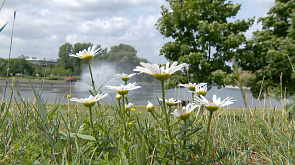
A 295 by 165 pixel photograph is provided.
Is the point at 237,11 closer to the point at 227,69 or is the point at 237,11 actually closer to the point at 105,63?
the point at 227,69

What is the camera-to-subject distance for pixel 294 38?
36.4ft

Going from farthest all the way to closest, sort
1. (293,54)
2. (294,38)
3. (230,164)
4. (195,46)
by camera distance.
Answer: (195,46), (294,38), (293,54), (230,164)

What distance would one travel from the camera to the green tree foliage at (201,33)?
11.2 meters

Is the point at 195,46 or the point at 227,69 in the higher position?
the point at 195,46

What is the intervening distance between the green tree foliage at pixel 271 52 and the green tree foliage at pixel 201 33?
35.7 inches

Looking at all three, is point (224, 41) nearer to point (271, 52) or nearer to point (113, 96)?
point (271, 52)

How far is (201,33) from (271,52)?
3.49m

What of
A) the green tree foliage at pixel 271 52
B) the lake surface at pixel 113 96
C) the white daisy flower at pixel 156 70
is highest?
the green tree foliage at pixel 271 52

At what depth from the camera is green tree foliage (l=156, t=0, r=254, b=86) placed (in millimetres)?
11156

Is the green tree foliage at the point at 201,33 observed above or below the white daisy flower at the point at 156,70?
above

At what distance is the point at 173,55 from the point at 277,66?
5.57 meters

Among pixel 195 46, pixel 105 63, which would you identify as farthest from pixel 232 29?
pixel 105 63

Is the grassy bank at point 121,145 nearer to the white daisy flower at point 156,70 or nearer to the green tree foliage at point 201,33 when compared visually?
the white daisy flower at point 156,70

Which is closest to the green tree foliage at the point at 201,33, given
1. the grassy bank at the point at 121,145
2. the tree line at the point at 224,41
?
the tree line at the point at 224,41
